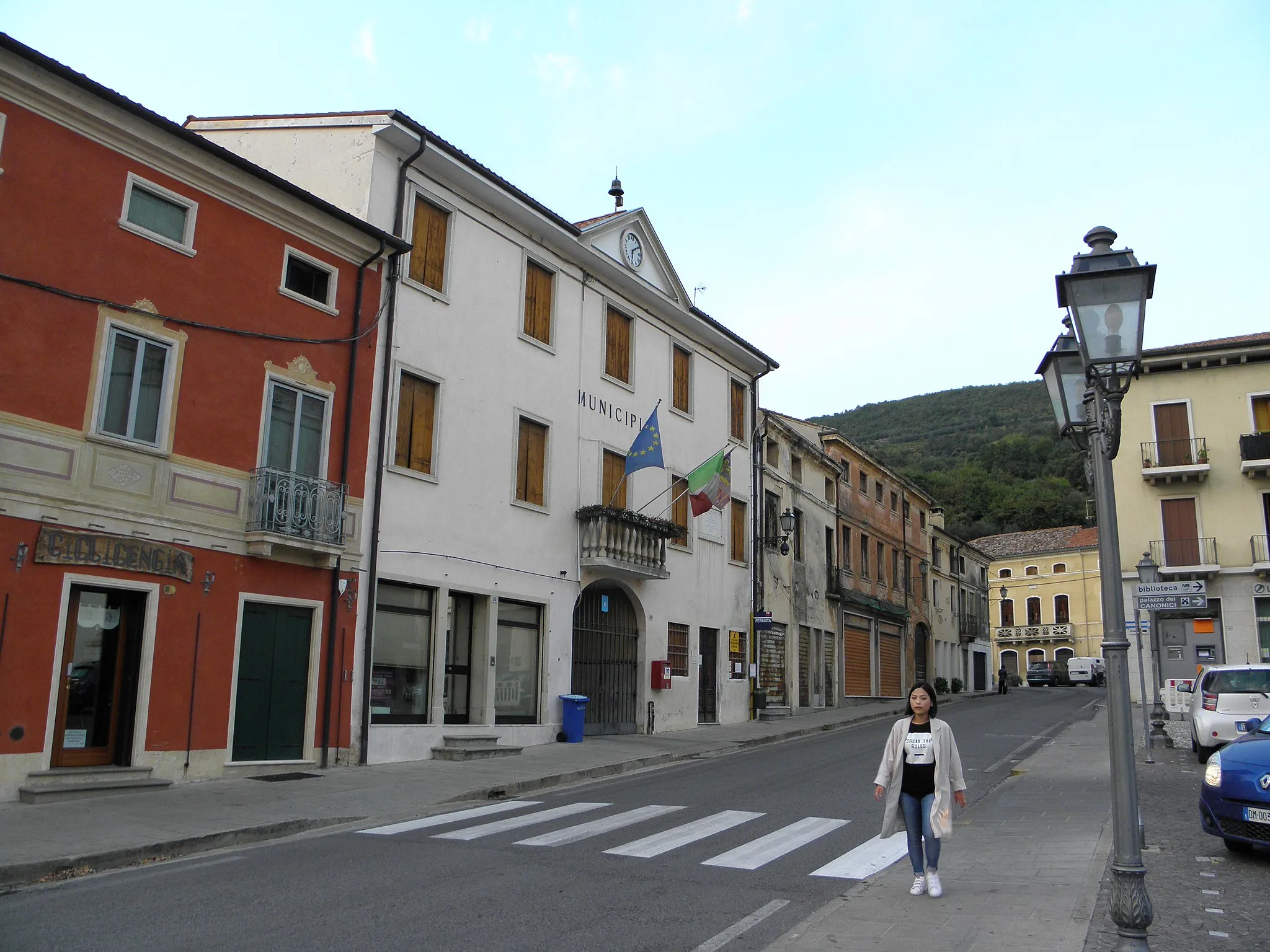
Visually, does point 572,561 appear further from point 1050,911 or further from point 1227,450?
point 1227,450

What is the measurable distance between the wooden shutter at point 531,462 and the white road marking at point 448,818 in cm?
757

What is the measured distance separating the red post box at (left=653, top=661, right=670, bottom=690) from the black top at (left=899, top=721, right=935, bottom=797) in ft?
50.1

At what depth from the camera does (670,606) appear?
23641mm

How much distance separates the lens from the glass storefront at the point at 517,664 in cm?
1864

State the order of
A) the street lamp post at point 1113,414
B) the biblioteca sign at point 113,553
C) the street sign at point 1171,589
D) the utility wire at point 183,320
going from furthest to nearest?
1. the street sign at point 1171,589
2. the utility wire at point 183,320
3. the biblioteca sign at point 113,553
4. the street lamp post at point 1113,414

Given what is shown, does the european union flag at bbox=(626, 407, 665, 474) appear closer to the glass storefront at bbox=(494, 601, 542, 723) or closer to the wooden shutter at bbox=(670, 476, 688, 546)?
the glass storefront at bbox=(494, 601, 542, 723)

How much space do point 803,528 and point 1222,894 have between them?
24355mm

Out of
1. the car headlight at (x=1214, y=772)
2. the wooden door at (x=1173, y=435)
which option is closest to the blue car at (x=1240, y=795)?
the car headlight at (x=1214, y=772)

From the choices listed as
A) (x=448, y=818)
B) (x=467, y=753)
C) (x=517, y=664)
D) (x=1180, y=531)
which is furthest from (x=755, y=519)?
(x=448, y=818)

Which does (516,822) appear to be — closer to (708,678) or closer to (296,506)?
(296,506)

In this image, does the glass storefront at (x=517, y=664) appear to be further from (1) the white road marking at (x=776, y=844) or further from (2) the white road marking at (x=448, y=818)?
(1) the white road marking at (x=776, y=844)

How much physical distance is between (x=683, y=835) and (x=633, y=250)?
16221 millimetres

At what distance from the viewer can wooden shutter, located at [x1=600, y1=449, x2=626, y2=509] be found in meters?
21.9

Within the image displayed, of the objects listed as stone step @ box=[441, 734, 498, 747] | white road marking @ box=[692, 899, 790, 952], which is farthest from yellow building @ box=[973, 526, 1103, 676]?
white road marking @ box=[692, 899, 790, 952]
